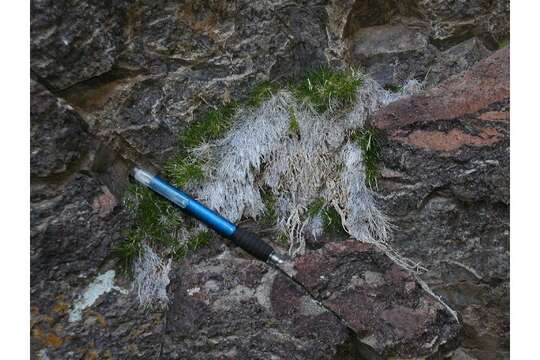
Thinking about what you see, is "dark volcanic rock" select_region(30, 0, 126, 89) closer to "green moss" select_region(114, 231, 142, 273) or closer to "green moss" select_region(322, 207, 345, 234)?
"green moss" select_region(114, 231, 142, 273)

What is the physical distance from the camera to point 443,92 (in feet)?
11.3

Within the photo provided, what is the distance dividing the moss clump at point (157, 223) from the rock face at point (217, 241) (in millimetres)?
92

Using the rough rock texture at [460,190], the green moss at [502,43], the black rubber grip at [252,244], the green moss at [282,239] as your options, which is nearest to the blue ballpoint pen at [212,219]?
the black rubber grip at [252,244]

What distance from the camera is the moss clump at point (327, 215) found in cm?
341

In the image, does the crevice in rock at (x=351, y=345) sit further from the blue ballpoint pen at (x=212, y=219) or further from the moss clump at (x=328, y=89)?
the moss clump at (x=328, y=89)

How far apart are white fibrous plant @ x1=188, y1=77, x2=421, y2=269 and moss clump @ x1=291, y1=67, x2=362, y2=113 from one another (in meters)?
0.06

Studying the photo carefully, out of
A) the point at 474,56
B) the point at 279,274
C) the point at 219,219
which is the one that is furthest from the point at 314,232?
the point at 474,56

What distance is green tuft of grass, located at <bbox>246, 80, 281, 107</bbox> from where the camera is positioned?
143 inches

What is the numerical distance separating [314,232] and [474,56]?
A: 165cm

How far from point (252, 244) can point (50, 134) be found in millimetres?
1305

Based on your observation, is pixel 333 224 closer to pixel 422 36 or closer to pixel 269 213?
pixel 269 213

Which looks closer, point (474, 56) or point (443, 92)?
point (443, 92)

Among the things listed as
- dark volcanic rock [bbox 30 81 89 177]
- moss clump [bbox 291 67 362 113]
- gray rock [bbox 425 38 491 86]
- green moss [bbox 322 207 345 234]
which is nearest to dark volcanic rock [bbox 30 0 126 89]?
dark volcanic rock [bbox 30 81 89 177]

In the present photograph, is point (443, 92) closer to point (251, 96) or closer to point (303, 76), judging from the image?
point (303, 76)
